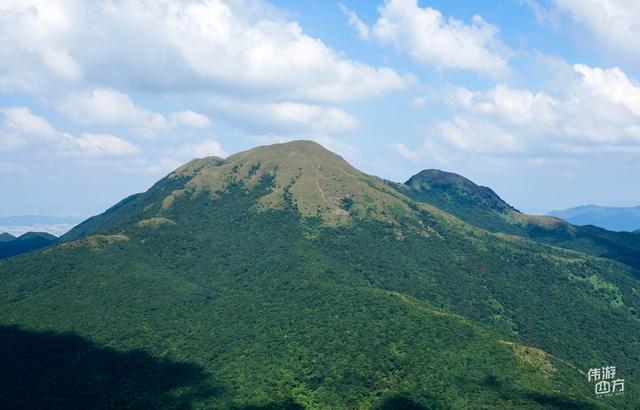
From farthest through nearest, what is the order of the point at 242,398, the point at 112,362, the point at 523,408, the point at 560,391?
1. the point at 112,362
2. the point at 242,398
3. the point at 560,391
4. the point at 523,408

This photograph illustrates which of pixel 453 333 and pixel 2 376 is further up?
pixel 453 333

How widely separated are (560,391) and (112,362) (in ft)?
487

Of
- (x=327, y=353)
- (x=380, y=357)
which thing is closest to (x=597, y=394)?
(x=380, y=357)

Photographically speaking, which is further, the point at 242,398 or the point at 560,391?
the point at 242,398

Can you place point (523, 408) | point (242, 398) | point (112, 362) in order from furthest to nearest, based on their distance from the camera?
point (112, 362)
point (242, 398)
point (523, 408)

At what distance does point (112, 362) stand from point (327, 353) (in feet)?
249

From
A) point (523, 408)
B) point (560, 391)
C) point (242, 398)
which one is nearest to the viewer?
point (523, 408)

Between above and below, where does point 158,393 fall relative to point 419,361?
below

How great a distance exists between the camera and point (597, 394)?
185 meters

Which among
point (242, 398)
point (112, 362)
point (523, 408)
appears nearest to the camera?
point (523, 408)

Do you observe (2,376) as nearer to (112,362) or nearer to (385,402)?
(112,362)

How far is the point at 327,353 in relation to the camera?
644ft

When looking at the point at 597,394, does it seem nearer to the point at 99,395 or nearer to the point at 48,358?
the point at 99,395

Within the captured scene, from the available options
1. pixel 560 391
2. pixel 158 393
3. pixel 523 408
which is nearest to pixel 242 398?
pixel 158 393
